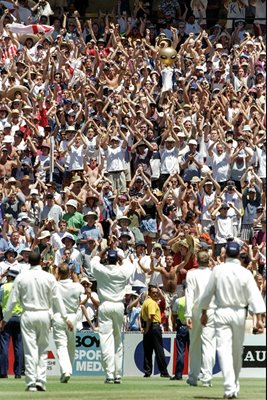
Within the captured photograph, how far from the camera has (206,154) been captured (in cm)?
3578

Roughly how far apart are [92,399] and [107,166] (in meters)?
15.4

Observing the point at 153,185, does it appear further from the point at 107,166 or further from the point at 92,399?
the point at 92,399

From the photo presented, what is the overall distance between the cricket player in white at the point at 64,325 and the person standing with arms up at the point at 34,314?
57.6 inches

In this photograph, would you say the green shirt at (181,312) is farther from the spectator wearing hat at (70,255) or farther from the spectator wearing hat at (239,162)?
the spectator wearing hat at (239,162)

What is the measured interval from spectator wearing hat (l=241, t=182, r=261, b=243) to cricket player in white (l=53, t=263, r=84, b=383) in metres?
8.96

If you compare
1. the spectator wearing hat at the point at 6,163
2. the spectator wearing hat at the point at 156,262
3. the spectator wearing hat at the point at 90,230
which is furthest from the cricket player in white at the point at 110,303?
the spectator wearing hat at the point at 6,163

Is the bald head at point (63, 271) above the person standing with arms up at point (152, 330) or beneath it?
above

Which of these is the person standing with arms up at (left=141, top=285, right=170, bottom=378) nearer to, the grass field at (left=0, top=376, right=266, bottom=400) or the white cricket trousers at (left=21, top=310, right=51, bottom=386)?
the grass field at (left=0, top=376, right=266, bottom=400)

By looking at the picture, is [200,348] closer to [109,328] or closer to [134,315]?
[109,328]

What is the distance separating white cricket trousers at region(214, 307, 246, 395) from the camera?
19.9 meters

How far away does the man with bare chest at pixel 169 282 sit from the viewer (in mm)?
29562

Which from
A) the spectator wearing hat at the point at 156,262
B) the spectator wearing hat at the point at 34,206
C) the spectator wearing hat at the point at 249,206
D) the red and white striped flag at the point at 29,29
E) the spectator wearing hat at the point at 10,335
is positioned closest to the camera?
the spectator wearing hat at the point at 10,335

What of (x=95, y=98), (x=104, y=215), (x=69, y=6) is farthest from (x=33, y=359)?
(x=69, y=6)

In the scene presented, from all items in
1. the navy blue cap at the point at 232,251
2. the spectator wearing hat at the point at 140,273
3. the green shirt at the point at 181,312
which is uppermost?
the navy blue cap at the point at 232,251
